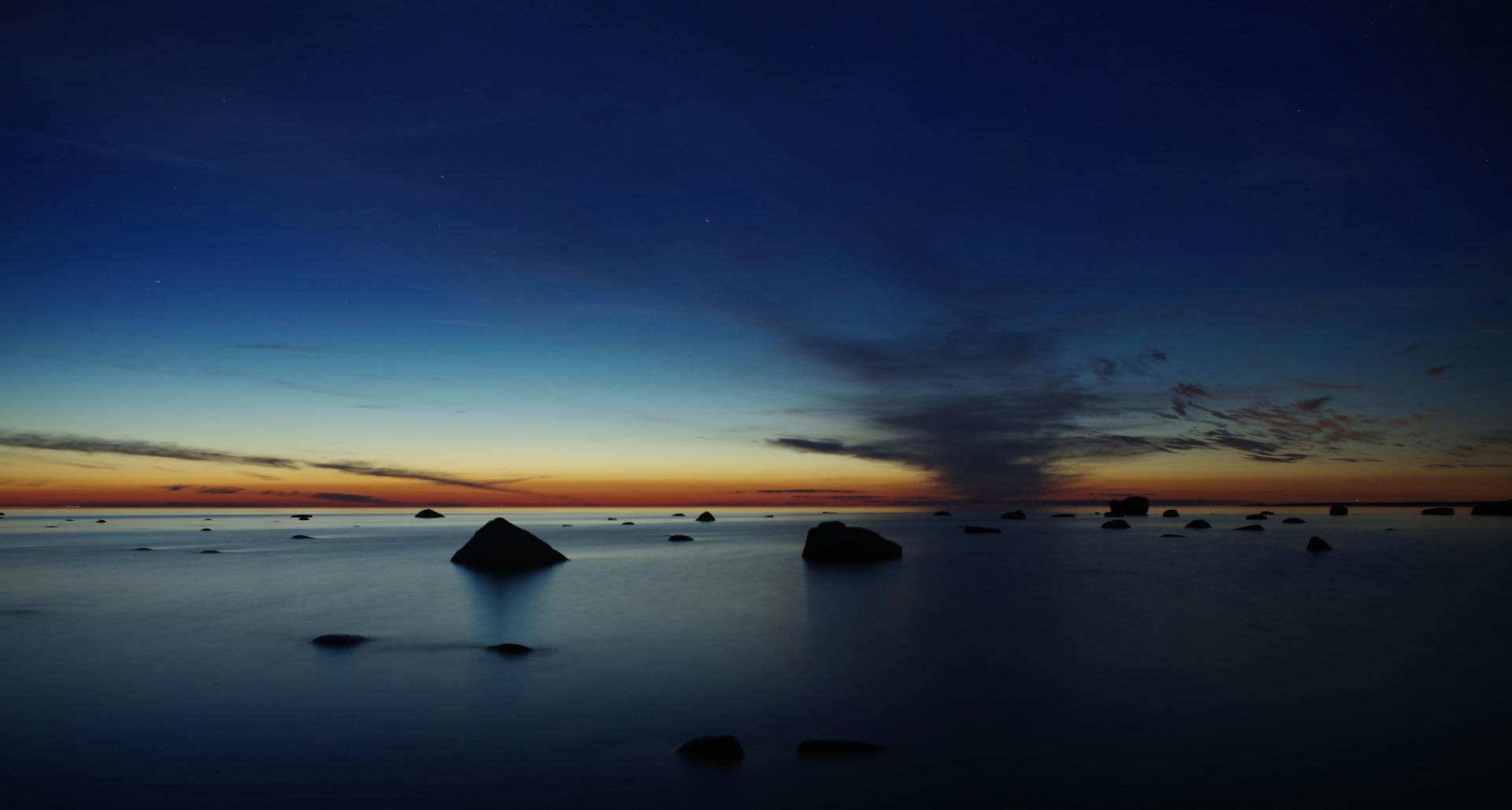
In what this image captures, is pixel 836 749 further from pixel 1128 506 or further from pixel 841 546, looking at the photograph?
pixel 1128 506

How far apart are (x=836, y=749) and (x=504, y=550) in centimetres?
3440

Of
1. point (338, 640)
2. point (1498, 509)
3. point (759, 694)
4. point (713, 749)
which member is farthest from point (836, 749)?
point (1498, 509)

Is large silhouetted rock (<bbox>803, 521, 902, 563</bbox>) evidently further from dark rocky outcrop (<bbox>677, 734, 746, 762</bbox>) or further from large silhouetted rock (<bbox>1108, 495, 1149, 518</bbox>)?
large silhouetted rock (<bbox>1108, 495, 1149, 518</bbox>)

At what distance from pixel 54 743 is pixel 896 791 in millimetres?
12658

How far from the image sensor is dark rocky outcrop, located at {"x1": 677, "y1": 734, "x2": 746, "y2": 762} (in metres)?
10.4

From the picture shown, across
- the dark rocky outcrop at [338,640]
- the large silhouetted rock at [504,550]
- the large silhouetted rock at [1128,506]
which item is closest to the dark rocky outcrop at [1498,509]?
the large silhouetted rock at [1128,506]

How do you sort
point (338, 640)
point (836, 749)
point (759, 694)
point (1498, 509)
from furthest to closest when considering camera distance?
1. point (1498, 509)
2. point (338, 640)
3. point (759, 694)
4. point (836, 749)

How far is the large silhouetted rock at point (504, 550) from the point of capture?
137ft

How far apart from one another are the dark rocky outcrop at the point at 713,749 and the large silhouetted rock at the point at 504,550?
32.8 m

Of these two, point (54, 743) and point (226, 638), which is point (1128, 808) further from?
point (226, 638)

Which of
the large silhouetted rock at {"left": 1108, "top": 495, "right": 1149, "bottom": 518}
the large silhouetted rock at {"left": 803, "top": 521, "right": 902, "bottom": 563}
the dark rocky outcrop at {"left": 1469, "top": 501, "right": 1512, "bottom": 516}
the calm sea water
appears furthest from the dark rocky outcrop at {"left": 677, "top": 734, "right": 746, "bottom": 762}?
the dark rocky outcrop at {"left": 1469, "top": 501, "right": 1512, "bottom": 516}

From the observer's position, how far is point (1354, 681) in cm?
1566

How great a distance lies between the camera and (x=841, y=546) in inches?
1786

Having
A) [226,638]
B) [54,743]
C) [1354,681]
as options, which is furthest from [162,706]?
[1354,681]
